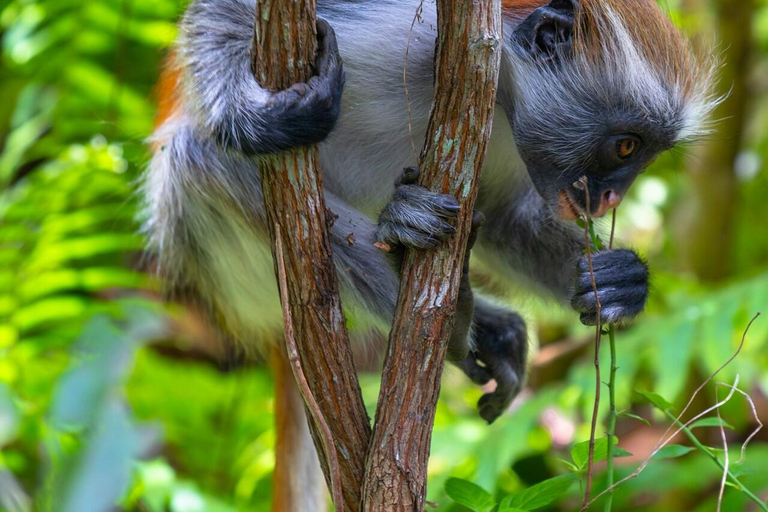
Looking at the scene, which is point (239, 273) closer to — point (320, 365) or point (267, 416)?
point (320, 365)

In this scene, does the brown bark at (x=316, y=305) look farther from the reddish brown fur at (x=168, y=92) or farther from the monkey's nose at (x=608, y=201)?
the reddish brown fur at (x=168, y=92)

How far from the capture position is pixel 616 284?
10.2ft

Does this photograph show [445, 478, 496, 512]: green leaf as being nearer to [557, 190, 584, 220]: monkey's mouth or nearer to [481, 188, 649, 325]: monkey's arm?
[557, 190, 584, 220]: monkey's mouth

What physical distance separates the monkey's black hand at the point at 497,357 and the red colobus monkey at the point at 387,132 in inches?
0.5

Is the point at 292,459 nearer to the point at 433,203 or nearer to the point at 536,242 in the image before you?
the point at 536,242

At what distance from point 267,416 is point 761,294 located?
3.38 m

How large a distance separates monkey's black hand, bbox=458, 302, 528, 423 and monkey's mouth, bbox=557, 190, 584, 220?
2.63ft

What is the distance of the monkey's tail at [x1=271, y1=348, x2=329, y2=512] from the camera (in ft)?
11.6

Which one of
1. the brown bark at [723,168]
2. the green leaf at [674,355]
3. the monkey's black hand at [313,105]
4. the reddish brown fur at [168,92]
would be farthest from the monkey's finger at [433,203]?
the brown bark at [723,168]

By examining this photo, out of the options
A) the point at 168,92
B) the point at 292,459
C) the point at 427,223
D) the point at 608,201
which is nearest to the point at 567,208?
the point at 608,201

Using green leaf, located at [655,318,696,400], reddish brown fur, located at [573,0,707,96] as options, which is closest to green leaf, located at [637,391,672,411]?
reddish brown fur, located at [573,0,707,96]

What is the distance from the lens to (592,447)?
2.07 metres

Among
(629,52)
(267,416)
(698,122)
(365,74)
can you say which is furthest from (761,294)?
(267,416)

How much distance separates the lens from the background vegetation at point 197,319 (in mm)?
4152
